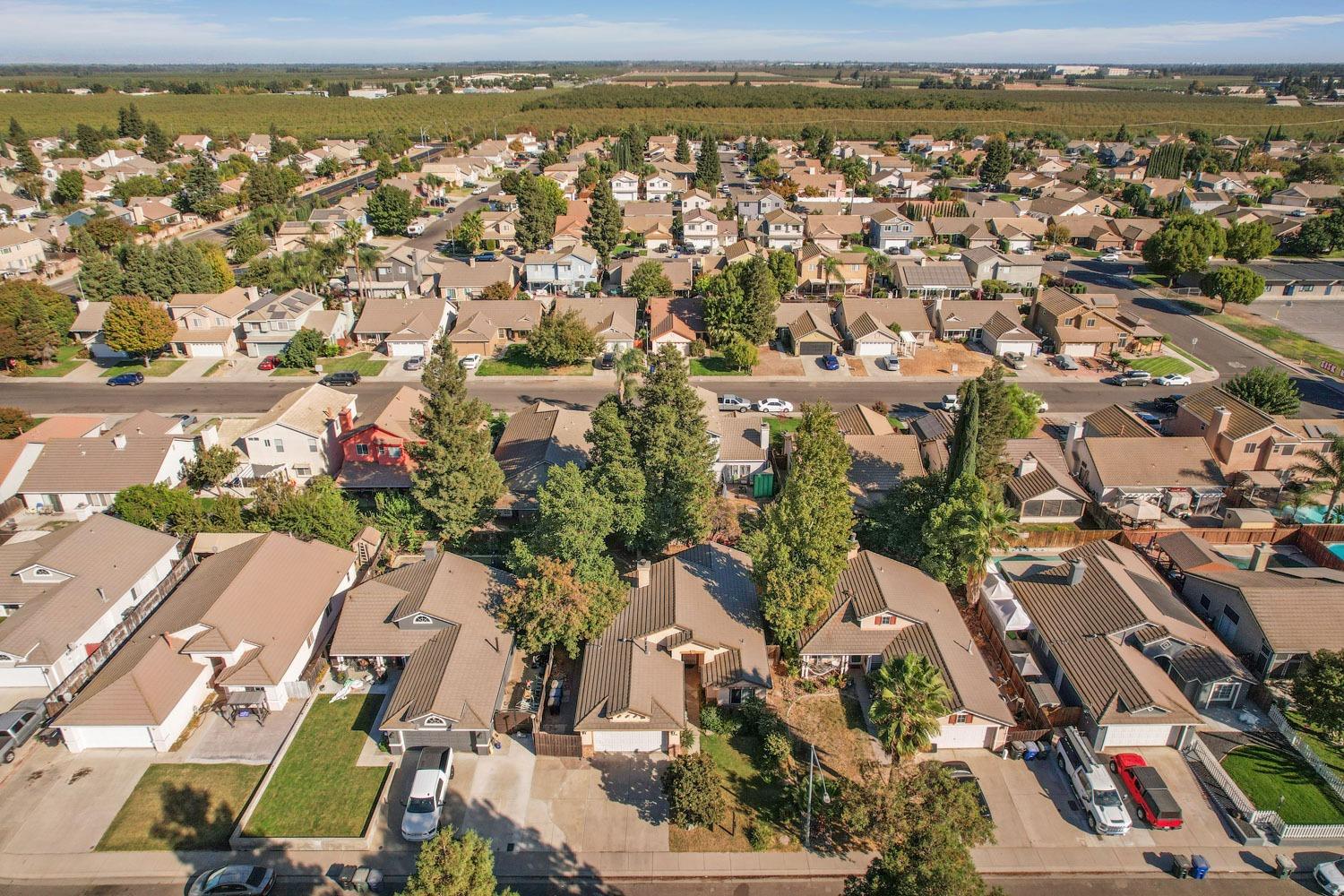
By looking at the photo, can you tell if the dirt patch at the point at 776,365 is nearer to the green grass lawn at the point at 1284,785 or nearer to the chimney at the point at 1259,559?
the chimney at the point at 1259,559

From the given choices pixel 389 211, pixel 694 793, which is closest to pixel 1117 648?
pixel 694 793

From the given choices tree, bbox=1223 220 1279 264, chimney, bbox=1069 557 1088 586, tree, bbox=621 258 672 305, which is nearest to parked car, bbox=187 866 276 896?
chimney, bbox=1069 557 1088 586

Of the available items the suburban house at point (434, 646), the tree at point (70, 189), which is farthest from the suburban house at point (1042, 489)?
the tree at point (70, 189)

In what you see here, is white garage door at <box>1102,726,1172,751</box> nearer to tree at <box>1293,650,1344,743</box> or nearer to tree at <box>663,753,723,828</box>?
tree at <box>1293,650,1344,743</box>

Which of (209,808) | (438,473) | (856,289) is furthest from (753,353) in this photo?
(209,808)

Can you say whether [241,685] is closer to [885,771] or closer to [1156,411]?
[885,771]

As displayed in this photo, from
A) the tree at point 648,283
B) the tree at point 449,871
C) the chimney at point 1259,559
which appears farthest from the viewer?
the tree at point 648,283

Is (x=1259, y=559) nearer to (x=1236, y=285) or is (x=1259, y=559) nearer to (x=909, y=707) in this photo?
(x=909, y=707)
